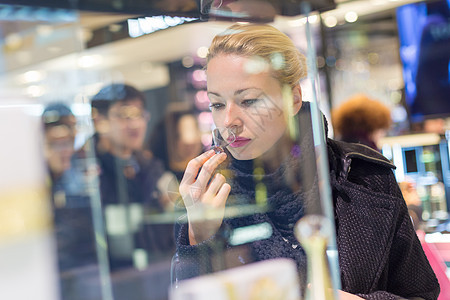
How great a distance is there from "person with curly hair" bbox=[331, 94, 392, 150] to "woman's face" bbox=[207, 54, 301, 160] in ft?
7.33

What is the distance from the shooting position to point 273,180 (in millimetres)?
873

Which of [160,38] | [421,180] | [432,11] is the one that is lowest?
[421,180]

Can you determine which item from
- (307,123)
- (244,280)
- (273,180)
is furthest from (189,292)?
(307,123)

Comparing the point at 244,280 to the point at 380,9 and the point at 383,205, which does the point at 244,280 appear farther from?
the point at 380,9

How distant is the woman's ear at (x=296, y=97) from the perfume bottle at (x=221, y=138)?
0.43ft

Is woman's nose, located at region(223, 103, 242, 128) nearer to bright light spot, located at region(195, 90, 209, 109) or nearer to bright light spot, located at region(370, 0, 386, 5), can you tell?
bright light spot, located at region(195, 90, 209, 109)

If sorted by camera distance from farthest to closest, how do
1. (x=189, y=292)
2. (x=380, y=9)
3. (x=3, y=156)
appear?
(x=380, y=9) → (x=189, y=292) → (x=3, y=156)

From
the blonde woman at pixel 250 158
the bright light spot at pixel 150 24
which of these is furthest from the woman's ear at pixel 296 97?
the bright light spot at pixel 150 24

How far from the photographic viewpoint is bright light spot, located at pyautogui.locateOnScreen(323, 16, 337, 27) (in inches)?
178

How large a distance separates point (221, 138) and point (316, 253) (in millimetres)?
244

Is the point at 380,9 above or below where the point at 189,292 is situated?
above

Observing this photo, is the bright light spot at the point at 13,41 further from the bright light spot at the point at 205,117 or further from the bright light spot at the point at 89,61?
the bright light spot at the point at 205,117

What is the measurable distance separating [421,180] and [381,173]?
8.38 ft

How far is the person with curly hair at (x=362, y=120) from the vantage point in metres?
3.06
